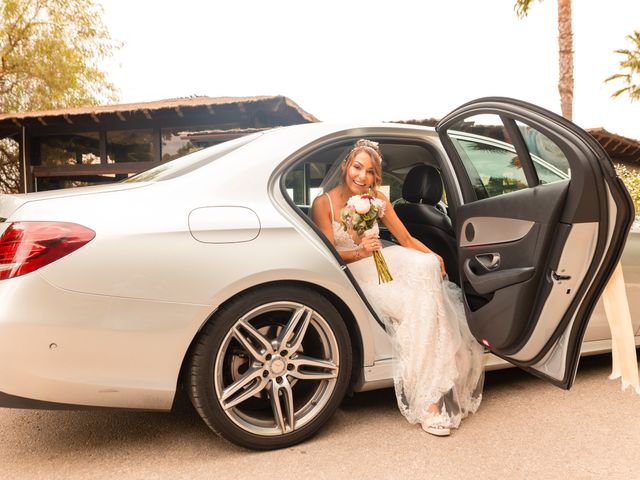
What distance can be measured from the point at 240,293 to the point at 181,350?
13.1 inches

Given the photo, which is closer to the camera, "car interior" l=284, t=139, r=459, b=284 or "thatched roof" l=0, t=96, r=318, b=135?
"car interior" l=284, t=139, r=459, b=284

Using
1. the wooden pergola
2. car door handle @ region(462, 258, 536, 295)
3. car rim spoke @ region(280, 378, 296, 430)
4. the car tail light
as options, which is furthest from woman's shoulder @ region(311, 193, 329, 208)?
the wooden pergola

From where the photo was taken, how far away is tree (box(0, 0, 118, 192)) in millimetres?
19031

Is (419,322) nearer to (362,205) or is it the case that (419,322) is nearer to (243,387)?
(362,205)

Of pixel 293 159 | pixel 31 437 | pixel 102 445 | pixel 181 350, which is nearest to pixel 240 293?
pixel 181 350

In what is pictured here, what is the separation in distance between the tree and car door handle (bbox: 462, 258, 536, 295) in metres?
20.2

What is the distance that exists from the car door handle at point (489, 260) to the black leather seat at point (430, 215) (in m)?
0.80

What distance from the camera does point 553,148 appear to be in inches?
87.0

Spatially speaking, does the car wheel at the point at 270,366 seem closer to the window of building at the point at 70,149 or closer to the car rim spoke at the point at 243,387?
the car rim spoke at the point at 243,387

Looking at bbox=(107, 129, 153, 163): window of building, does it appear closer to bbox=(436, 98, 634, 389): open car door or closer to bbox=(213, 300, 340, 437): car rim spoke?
bbox=(213, 300, 340, 437): car rim spoke

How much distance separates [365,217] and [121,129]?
12097mm

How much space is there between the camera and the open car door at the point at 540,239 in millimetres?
2020

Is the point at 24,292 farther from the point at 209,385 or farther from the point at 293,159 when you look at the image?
the point at 293,159

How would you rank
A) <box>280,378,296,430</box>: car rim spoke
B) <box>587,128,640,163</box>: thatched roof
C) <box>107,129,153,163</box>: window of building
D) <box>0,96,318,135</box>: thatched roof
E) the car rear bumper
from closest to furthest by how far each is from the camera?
1. the car rear bumper
2. <box>280,378,296,430</box>: car rim spoke
3. <box>0,96,318,135</box>: thatched roof
4. <box>107,129,153,163</box>: window of building
5. <box>587,128,640,163</box>: thatched roof
